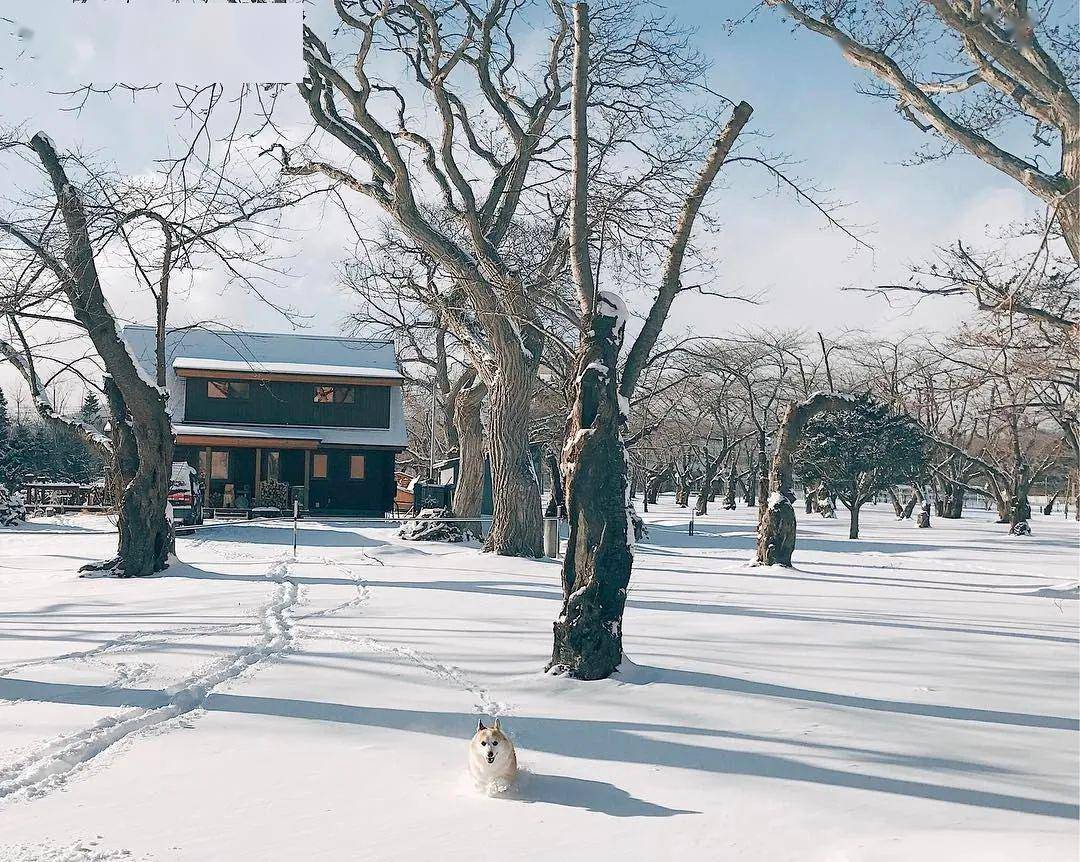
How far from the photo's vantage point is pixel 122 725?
235 inches

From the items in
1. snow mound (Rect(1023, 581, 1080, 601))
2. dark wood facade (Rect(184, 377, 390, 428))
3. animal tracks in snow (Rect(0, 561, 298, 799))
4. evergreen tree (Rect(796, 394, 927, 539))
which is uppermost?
dark wood facade (Rect(184, 377, 390, 428))

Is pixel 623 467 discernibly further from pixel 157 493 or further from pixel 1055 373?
pixel 1055 373

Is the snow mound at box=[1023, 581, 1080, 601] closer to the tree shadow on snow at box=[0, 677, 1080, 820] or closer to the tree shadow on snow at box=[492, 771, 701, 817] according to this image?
the tree shadow on snow at box=[0, 677, 1080, 820]

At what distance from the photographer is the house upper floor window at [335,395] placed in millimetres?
35438

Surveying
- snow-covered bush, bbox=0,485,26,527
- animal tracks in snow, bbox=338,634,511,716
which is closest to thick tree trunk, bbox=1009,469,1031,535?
animal tracks in snow, bbox=338,634,511,716

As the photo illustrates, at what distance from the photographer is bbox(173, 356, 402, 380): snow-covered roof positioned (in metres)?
34.2

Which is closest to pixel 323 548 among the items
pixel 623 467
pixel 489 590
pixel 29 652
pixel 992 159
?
pixel 489 590

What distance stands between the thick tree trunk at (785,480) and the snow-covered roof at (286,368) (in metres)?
19.6

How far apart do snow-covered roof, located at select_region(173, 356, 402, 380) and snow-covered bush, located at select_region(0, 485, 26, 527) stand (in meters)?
8.54

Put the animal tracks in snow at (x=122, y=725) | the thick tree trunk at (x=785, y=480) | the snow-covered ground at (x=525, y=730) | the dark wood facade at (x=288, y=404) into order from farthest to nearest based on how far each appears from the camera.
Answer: the dark wood facade at (x=288, y=404) < the thick tree trunk at (x=785, y=480) < the animal tracks in snow at (x=122, y=725) < the snow-covered ground at (x=525, y=730)

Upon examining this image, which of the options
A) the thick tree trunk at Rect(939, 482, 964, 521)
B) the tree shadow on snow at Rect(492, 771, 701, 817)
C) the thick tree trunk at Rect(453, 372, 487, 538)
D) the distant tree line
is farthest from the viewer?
the thick tree trunk at Rect(939, 482, 964, 521)

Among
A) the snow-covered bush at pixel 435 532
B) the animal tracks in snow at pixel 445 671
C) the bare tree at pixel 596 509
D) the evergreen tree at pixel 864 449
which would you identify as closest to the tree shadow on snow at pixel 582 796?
the animal tracks in snow at pixel 445 671

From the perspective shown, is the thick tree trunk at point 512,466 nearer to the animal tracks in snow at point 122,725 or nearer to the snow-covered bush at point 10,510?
the animal tracks in snow at point 122,725

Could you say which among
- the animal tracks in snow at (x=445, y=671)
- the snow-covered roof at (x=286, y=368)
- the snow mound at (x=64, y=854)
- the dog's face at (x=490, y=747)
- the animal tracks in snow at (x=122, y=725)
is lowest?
the snow mound at (x=64, y=854)
